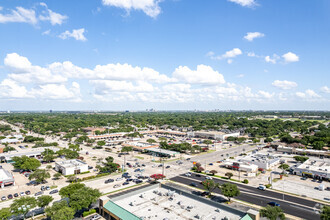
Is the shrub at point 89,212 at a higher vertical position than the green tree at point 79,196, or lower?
lower

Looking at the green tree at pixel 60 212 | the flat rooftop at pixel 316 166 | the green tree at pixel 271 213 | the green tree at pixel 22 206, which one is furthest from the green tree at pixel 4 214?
the flat rooftop at pixel 316 166

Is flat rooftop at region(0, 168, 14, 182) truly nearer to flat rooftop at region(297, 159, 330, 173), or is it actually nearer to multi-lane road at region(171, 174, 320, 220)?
multi-lane road at region(171, 174, 320, 220)

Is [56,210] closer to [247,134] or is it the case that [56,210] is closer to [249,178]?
[249,178]

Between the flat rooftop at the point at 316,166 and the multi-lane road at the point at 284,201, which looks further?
the flat rooftop at the point at 316,166

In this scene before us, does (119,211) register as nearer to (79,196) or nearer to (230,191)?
(79,196)

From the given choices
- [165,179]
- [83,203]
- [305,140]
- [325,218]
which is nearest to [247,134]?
[305,140]

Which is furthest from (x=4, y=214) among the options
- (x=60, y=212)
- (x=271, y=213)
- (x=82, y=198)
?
(x=271, y=213)

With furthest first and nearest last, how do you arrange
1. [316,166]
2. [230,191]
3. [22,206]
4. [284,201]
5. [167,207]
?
1. [316,166]
2. [284,201]
3. [230,191]
4. [22,206]
5. [167,207]

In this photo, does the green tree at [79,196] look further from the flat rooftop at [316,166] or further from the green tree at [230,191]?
the flat rooftop at [316,166]

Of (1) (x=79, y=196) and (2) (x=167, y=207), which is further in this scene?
(1) (x=79, y=196)
